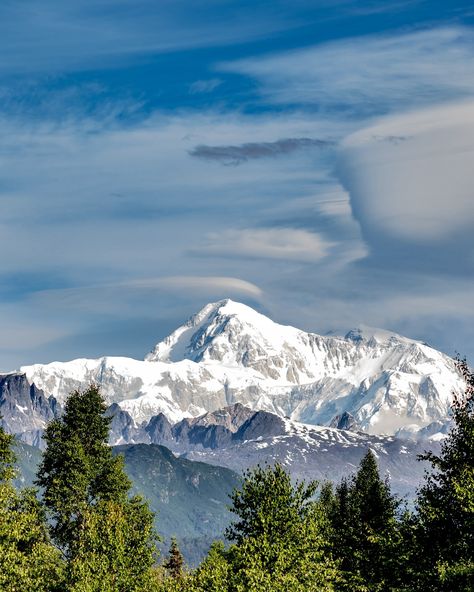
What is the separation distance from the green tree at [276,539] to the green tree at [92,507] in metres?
10.8

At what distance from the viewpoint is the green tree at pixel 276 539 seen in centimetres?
7062

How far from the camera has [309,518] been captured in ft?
254

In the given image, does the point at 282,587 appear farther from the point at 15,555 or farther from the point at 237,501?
the point at 15,555

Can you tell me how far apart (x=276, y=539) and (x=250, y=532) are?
4147 millimetres

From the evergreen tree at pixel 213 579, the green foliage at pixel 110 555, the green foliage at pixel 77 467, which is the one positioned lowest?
the evergreen tree at pixel 213 579

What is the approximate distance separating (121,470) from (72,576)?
25.7 meters

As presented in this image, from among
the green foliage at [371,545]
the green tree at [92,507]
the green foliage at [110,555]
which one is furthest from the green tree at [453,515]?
the green tree at [92,507]

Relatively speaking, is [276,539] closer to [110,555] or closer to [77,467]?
[110,555]

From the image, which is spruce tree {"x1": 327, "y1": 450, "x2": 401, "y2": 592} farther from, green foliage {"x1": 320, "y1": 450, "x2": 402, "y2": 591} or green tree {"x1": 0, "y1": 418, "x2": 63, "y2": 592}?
green tree {"x1": 0, "y1": 418, "x2": 63, "y2": 592}

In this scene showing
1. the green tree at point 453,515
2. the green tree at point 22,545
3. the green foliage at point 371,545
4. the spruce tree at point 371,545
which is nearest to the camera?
the green tree at point 453,515

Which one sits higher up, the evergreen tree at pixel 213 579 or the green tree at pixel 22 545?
the green tree at pixel 22 545

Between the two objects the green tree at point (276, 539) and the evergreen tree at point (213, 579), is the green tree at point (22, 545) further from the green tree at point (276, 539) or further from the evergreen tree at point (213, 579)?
the green tree at point (276, 539)

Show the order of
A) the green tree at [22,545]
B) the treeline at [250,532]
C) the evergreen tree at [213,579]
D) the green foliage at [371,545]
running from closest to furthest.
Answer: the treeline at [250,532]
the evergreen tree at [213,579]
the green tree at [22,545]
the green foliage at [371,545]

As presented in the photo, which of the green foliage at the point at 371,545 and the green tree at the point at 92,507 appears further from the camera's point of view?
the green tree at the point at 92,507
